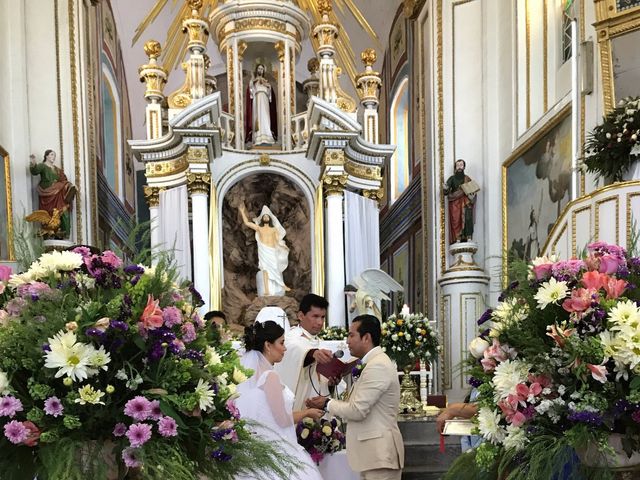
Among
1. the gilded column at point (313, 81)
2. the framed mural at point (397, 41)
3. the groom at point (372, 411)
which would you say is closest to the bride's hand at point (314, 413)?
the groom at point (372, 411)

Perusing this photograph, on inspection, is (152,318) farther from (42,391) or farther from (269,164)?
→ (269,164)

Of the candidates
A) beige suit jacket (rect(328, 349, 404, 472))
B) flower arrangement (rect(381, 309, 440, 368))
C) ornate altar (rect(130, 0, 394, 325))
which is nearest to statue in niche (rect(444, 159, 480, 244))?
ornate altar (rect(130, 0, 394, 325))

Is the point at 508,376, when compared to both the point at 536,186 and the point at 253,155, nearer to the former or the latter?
the point at 536,186

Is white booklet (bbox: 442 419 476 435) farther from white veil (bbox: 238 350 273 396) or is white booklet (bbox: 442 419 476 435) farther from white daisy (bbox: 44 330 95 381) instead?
white daisy (bbox: 44 330 95 381)

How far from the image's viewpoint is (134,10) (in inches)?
683

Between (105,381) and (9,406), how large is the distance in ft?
0.93

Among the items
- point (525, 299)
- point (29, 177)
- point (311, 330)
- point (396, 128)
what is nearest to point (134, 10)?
point (396, 128)

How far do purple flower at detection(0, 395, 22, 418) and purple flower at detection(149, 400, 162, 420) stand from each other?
388 mm

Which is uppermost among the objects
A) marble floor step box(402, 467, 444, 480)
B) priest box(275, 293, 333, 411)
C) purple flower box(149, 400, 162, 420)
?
purple flower box(149, 400, 162, 420)

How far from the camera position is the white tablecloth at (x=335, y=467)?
5445mm

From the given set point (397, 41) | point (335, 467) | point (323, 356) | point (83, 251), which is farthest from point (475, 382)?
point (397, 41)

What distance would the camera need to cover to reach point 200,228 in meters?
12.1

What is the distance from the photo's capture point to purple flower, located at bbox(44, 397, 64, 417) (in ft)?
7.59

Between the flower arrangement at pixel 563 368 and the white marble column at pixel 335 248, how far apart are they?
29.9ft
